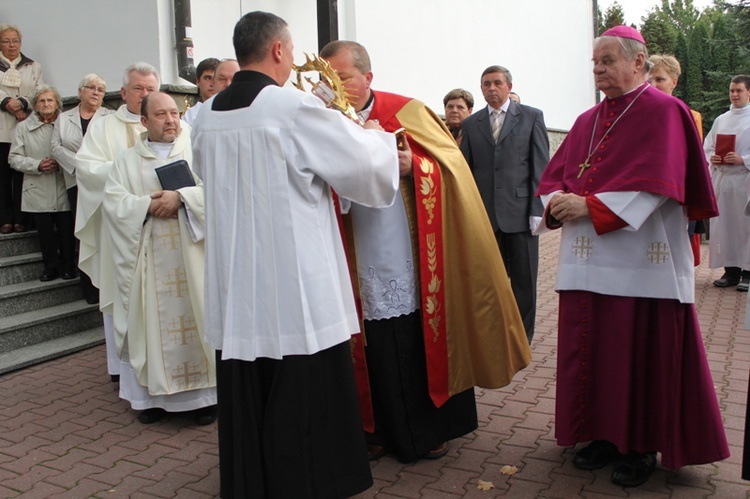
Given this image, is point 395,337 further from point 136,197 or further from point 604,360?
point 136,197

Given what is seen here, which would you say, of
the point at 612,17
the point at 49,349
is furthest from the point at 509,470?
the point at 612,17

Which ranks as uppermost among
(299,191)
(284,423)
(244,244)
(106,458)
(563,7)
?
(563,7)

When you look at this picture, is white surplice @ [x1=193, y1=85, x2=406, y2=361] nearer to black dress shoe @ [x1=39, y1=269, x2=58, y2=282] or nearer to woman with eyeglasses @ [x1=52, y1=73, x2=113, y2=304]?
woman with eyeglasses @ [x1=52, y1=73, x2=113, y2=304]

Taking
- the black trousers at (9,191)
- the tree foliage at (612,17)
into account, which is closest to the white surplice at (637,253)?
the black trousers at (9,191)

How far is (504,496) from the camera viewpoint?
3.57 meters

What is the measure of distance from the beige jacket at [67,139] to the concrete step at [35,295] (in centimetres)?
105

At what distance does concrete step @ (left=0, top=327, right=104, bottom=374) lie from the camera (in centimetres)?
610

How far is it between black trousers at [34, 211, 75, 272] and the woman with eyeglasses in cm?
35

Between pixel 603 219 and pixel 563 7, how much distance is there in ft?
54.7

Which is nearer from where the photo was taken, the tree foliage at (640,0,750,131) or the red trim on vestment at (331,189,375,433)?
the red trim on vestment at (331,189,375,433)

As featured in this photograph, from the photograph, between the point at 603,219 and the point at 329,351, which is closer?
the point at 329,351

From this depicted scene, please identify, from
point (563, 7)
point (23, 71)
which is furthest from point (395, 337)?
point (563, 7)

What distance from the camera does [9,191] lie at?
7844 millimetres

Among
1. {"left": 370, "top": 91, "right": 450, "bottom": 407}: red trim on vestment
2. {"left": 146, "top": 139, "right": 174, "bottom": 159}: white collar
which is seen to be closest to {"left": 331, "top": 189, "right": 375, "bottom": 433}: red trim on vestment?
{"left": 370, "top": 91, "right": 450, "bottom": 407}: red trim on vestment
